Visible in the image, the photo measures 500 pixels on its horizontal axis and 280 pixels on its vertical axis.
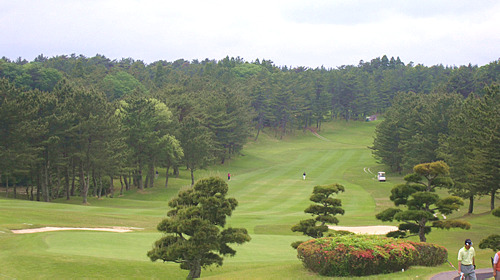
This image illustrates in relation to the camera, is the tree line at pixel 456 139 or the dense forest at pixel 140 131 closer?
the tree line at pixel 456 139

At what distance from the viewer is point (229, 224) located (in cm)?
4428

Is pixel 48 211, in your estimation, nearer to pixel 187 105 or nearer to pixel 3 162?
pixel 3 162

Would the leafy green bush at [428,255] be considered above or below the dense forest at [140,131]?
below

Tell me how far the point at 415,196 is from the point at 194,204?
12372 mm

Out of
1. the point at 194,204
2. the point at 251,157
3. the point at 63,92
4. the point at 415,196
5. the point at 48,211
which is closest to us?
the point at 194,204

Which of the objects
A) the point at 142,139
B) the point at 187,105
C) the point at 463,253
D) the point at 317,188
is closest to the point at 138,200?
the point at 142,139

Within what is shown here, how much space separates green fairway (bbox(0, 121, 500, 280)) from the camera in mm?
24578

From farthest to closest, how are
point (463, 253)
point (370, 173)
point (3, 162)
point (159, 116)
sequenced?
point (370, 173), point (159, 116), point (3, 162), point (463, 253)

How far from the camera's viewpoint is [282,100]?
14950 cm

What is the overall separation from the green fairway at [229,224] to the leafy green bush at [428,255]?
1.84ft

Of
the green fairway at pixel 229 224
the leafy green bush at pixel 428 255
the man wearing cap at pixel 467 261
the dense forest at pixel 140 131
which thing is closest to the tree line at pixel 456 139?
the dense forest at pixel 140 131

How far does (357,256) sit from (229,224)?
26953mm

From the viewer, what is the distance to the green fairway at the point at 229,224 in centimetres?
2458

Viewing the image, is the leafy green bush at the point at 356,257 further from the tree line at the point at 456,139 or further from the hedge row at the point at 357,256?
the tree line at the point at 456,139
